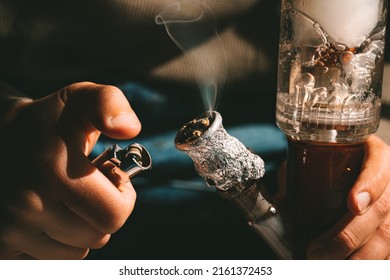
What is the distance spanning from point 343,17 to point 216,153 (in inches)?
6.3

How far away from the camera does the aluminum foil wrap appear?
1.34ft

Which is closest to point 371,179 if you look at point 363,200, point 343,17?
point 363,200

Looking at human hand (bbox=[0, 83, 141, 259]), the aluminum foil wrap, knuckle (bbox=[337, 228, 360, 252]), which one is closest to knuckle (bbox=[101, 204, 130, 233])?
human hand (bbox=[0, 83, 141, 259])

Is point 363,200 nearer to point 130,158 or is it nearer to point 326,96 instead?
point 326,96

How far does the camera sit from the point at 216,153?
417 mm

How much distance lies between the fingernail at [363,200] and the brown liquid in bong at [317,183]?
0.01 metres

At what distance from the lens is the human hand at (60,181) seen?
468 mm

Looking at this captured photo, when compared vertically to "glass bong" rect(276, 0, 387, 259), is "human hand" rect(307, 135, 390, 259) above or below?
below

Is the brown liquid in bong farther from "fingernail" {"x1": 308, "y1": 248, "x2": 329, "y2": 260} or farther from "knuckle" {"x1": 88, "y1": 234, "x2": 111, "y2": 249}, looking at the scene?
"knuckle" {"x1": 88, "y1": 234, "x2": 111, "y2": 249}

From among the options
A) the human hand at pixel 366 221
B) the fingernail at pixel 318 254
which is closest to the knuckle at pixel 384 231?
the human hand at pixel 366 221

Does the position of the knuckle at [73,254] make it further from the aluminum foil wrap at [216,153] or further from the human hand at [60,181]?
the aluminum foil wrap at [216,153]

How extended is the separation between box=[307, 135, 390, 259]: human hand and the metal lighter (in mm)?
190
